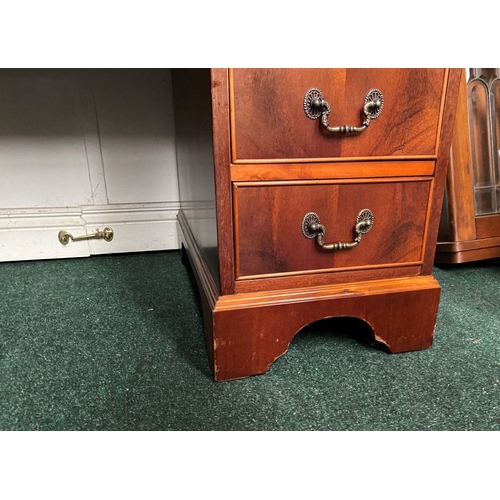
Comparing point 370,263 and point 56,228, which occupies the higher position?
point 370,263

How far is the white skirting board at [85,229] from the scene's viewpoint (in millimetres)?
1172

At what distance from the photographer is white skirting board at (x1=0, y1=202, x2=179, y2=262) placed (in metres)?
1.17

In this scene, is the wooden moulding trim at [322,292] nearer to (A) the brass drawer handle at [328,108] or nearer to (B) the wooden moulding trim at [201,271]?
(B) the wooden moulding trim at [201,271]

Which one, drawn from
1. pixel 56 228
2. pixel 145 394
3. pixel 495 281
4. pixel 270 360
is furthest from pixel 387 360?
pixel 56 228

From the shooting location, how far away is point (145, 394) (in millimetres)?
577

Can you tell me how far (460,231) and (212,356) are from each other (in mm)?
838

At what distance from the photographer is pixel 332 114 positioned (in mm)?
545

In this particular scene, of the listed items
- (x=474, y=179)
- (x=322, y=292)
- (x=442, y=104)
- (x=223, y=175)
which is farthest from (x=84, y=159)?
(x=474, y=179)

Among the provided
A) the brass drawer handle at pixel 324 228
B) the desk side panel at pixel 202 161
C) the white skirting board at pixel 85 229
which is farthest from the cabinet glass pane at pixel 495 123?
the white skirting board at pixel 85 229

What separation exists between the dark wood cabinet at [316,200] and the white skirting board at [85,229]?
2.11ft

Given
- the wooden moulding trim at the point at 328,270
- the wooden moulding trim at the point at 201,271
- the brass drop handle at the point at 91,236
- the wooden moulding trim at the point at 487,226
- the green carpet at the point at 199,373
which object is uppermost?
the wooden moulding trim at the point at 328,270

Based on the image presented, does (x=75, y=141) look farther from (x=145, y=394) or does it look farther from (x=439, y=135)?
(x=439, y=135)

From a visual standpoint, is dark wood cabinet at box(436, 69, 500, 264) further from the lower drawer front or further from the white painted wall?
the white painted wall
